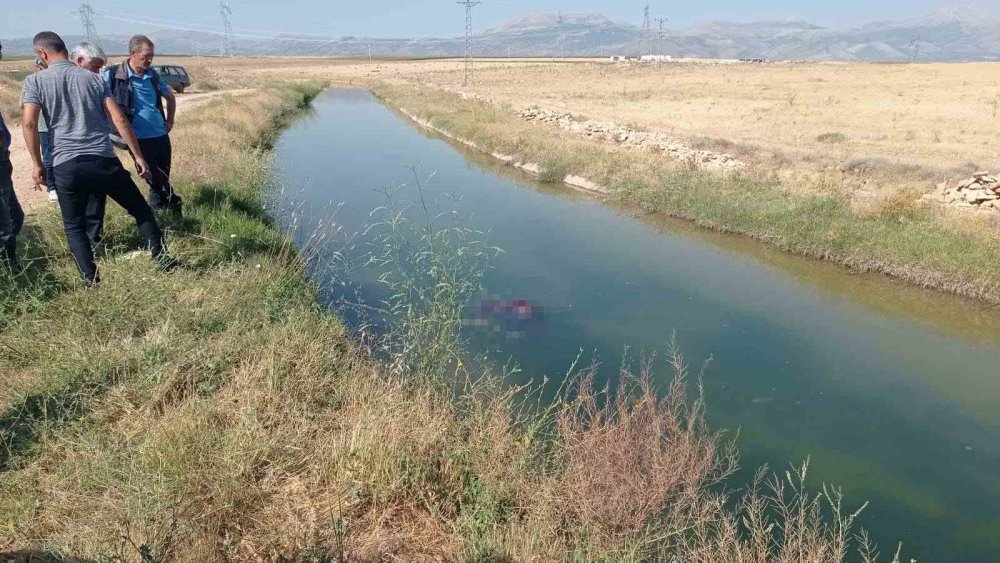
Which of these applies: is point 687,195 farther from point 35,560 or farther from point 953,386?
point 35,560

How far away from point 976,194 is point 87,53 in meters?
13.7

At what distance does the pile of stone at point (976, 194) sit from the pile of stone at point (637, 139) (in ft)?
13.8

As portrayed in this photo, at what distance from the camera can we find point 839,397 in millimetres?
6137

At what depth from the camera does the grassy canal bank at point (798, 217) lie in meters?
8.76

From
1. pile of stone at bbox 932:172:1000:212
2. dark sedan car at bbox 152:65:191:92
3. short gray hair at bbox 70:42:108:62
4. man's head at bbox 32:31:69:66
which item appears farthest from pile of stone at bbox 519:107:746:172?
dark sedan car at bbox 152:65:191:92

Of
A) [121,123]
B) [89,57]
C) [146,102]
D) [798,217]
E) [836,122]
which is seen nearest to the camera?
[121,123]

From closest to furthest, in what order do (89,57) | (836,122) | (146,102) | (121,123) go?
(121,123) → (89,57) → (146,102) → (836,122)

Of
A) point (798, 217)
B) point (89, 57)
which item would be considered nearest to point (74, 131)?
point (89, 57)

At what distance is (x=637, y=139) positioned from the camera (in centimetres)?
1839

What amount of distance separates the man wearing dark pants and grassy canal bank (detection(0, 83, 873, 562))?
15.6 inches

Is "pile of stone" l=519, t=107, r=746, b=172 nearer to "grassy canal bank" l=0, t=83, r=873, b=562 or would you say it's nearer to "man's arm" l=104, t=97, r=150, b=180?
"grassy canal bank" l=0, t=83, r=873, b=562

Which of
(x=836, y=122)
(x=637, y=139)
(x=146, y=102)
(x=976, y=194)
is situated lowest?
(x=976, y=194)

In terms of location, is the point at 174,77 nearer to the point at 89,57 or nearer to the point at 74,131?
the point at 89,57

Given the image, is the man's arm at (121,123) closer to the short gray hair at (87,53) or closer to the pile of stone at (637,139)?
the short gray hair at (87,53)
